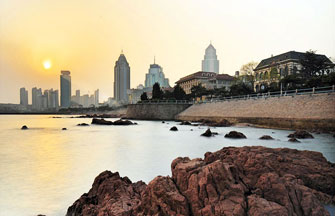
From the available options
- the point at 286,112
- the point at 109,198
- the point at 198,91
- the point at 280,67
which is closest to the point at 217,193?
the point at 109,198

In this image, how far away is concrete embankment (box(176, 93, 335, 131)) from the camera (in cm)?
2072

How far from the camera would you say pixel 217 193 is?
12.2 feet

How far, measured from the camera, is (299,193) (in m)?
4.04

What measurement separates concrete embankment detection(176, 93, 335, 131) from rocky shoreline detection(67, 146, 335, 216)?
18.8 meters

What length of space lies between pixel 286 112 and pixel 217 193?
2512cm

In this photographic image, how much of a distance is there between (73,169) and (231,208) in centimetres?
707

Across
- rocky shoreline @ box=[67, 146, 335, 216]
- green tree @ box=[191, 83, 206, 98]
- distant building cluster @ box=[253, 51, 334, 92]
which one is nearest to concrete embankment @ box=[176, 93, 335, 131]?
rocky shoreline @ box=[67, 146, 335, 216]

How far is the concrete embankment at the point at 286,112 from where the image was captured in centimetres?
2072

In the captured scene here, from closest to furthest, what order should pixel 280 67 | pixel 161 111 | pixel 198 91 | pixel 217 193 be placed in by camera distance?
1. pixel 217 193
2. pixel 161 111
3. pixel 280 67
4. pixel 198 91

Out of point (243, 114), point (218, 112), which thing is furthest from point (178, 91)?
point (243, 114)

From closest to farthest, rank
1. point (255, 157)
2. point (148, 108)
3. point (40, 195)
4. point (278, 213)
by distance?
point (278, 213) → point (255, 157) → point (40, 195) → point (148, 108)

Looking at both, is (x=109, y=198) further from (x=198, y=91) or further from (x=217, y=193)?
(x=198, y=91)

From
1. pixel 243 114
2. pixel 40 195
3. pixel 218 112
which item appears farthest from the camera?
pixel 218 112

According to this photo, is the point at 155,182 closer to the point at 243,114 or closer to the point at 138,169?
the point at 138,169
